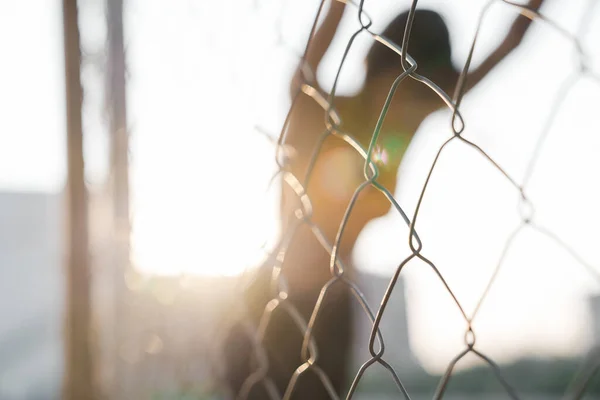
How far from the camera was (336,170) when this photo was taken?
83 centimetres

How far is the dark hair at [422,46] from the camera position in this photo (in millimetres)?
656

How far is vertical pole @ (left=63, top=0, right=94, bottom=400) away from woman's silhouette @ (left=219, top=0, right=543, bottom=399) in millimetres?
330

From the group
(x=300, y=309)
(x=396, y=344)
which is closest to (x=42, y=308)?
(x=396, y=344)

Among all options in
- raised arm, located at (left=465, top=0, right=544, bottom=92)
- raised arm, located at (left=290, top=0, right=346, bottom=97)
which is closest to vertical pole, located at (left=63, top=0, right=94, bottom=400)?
raised arm, located at (left=290, top=0, right=346, bottom=97)

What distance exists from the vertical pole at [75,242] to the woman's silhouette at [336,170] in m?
0.33

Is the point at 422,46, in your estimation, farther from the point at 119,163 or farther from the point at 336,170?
the point at 119,163

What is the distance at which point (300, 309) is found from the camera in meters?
0.92

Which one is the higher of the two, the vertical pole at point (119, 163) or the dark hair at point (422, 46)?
the dark hair at point (422, 46)

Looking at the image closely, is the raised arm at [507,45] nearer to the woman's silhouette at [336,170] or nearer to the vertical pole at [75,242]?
the woman's silhouette at [336,170]

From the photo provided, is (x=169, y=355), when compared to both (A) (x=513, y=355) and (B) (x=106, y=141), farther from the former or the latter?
(A) (x=513, y=355)

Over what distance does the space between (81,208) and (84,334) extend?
0.27m

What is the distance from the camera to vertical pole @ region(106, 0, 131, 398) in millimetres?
1231

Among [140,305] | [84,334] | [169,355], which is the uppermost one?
[84,334]

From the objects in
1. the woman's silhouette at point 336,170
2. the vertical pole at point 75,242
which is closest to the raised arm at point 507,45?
the woman's silhouette at point 336,170
